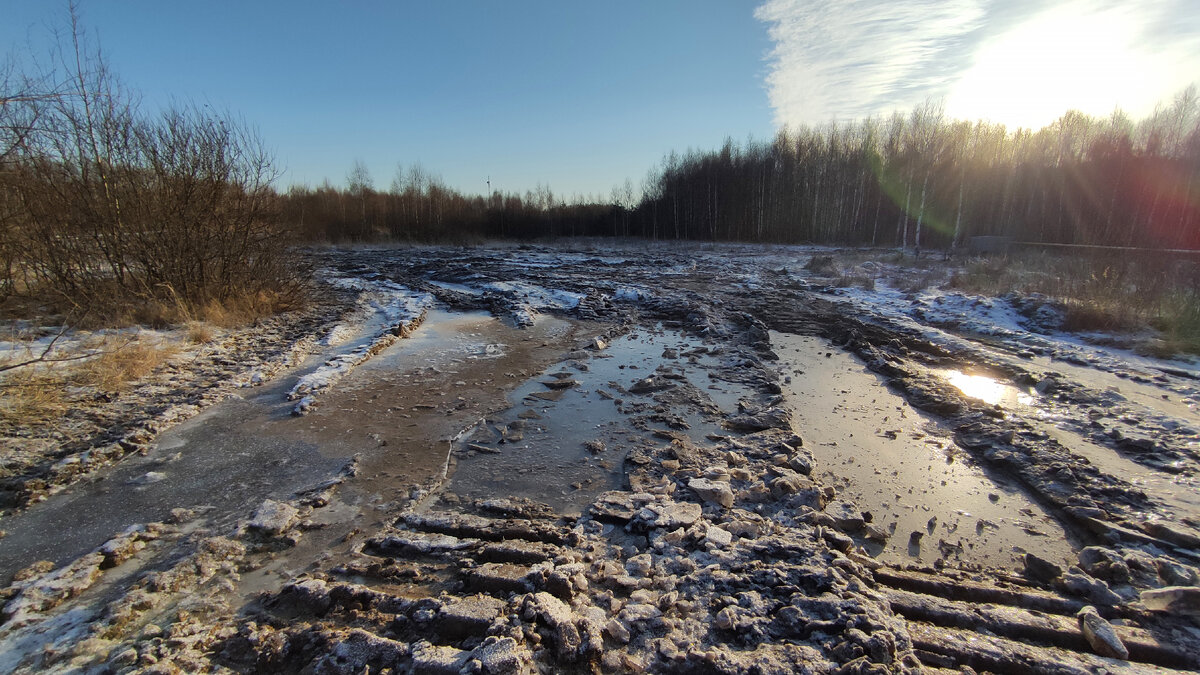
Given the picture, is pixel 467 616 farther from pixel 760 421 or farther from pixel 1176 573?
pixel 1176 573

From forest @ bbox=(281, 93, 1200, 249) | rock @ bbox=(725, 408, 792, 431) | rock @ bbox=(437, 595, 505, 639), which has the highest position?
forest @ bbox=(281, 93, 1200, 249)

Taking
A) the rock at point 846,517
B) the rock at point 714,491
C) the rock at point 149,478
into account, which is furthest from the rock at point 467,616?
the rock at point 149,478

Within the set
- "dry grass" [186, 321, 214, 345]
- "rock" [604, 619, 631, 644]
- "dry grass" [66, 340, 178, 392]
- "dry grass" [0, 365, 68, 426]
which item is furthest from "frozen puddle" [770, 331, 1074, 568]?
"dry grass" [186, 321, 214, 345]

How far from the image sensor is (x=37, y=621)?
2.35 m

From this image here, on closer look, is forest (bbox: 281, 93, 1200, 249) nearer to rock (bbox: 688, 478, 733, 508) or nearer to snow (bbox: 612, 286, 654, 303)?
snow (bbox: 612, 286, 654, 303)

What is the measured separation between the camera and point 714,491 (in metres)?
3.47

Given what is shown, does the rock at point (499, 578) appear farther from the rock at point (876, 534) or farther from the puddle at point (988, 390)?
the puddle at point (988, 390)

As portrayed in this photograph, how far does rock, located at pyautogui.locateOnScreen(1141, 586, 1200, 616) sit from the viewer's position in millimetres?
2459

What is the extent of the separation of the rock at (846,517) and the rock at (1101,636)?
3.58 ft

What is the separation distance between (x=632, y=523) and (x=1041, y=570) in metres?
2.43

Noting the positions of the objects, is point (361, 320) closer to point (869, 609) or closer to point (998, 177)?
point (869, 609)

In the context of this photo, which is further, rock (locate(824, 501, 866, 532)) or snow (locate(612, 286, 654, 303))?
snow (locate(612, 286, 654, 303))

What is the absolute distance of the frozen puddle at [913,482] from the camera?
3164 mm

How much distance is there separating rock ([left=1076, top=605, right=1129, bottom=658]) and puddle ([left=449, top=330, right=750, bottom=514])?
2.65 metres
